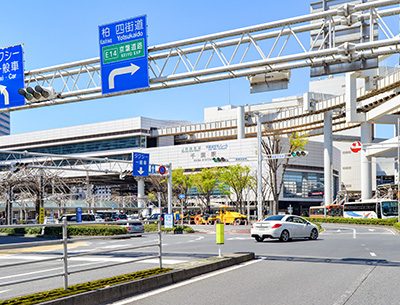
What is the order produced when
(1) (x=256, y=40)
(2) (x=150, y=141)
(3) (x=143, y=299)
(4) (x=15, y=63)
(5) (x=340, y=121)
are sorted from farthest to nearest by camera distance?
(2) (x=150, y=141), (5) (x=340, y=121), (4) (x=15, y=63), (1) (x=256, y=40), (3) (x=143, y=299)

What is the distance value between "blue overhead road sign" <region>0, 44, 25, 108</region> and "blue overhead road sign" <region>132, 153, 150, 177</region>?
1850 centimetres

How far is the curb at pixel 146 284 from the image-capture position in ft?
25.7

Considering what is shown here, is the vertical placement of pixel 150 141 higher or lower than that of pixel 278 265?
higher

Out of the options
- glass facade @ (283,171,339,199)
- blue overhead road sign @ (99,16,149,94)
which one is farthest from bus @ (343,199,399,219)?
blue overhead road sign @ (99,16,149,94)

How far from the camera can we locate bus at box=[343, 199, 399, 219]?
58.7m

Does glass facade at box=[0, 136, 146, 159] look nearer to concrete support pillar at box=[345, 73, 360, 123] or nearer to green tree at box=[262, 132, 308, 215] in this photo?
green tree at box=[262, 132, 308, 215]

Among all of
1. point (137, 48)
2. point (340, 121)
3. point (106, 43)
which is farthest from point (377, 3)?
point (340, 121)

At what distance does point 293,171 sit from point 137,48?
76.2m

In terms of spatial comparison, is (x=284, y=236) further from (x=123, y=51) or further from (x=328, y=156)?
(x=328, y=156)

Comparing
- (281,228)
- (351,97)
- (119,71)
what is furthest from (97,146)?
(119,71)

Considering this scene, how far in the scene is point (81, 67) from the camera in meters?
21.3

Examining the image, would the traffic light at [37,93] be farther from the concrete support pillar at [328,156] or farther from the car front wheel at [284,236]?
the concrete support pillar at [328,156]

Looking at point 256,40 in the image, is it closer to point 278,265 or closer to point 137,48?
point 137,48

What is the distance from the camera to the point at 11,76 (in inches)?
835
